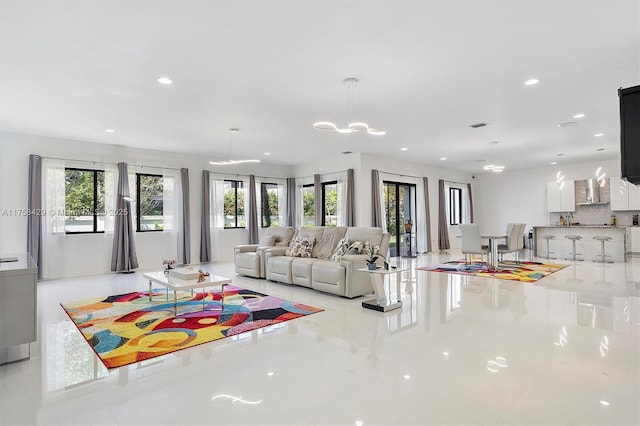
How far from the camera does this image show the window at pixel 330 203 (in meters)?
9.82

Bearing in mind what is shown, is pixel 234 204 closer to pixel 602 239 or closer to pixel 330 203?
pixel 330 203

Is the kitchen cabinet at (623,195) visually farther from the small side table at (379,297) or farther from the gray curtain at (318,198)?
the small side table at (379,297)

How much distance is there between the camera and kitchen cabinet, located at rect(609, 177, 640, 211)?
32.0 feet

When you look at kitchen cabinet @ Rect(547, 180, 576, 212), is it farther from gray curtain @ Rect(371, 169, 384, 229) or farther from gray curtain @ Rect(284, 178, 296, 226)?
gray curtain @ Rect(284, 178, 296, 226)

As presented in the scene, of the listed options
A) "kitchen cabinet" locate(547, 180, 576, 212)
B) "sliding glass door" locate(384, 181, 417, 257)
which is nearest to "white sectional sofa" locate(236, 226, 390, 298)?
"sliding glass door" locate(384, 181, 417, 257)

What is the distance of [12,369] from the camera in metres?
2.80

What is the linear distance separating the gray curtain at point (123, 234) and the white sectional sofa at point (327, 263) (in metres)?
2.67

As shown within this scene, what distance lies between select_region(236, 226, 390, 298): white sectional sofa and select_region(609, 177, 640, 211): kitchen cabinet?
8.73 meters

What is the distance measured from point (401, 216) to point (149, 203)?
693 centimetres

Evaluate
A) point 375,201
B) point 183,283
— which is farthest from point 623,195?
point 183,283

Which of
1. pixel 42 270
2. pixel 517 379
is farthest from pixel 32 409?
pixel 42 270

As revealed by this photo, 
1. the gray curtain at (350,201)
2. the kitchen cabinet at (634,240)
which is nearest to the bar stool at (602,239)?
the kitchen cabinet at (634,240)

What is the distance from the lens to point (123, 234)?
7562 mm

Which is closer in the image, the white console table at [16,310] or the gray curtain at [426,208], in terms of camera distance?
the white console table at [16,310]
